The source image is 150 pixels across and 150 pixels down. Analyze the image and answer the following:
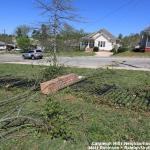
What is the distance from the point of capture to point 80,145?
5.62 meters

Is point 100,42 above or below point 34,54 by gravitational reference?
above

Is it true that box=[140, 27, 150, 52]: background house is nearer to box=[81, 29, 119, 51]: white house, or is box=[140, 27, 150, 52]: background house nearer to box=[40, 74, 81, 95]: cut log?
box=[81, 29, 119, 51]: white house

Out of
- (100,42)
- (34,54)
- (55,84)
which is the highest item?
(55,84)

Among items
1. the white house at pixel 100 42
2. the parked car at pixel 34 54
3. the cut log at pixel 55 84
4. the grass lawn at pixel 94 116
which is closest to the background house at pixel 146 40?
the white house at pixel 100 42

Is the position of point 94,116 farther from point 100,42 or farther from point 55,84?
point 100,42

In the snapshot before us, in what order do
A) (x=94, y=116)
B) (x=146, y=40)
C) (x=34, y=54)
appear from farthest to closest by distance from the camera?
(x=146, y=40), (x=34, y=54), (x=94, y=116)

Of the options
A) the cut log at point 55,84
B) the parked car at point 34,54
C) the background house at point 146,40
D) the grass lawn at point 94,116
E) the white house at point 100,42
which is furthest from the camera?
the white house at point 100,42

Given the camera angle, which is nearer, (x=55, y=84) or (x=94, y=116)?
(x=94, y=116)

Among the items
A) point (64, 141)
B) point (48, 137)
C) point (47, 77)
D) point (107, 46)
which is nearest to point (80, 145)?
point (64, 141)

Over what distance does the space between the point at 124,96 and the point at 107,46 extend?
187ft

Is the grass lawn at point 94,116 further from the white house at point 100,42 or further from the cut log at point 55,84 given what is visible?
the white house at point 100,42

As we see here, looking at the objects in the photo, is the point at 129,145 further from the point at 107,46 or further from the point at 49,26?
the point at 107,46

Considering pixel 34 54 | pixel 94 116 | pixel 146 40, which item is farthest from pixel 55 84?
pixel 146 40

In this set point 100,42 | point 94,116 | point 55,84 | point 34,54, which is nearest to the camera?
point 94,116
